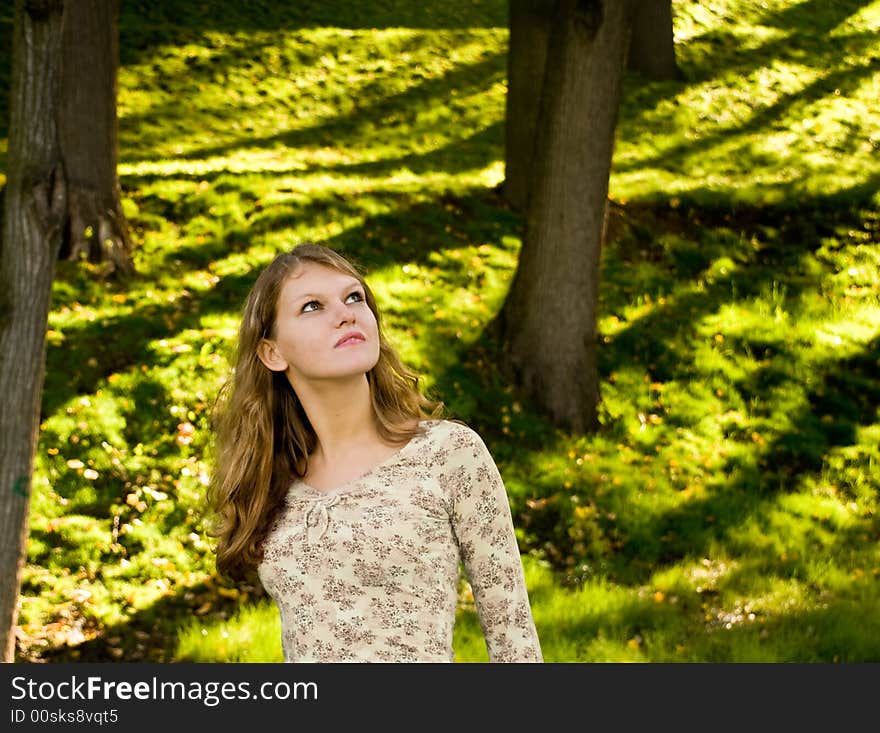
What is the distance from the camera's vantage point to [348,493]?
2703 millimetres

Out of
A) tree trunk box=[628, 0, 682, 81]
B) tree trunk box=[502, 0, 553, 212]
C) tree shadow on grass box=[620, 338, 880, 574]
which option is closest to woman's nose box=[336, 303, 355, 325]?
tree shadow on grass box=[620, 338, 880, 574]

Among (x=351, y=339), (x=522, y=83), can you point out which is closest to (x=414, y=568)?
(x=351, y=339)

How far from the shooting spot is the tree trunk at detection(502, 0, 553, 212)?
11188mm

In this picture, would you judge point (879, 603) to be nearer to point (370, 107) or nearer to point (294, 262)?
point (294, 262)

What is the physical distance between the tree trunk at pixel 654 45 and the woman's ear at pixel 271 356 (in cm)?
1579

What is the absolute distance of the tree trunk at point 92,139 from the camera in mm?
9320

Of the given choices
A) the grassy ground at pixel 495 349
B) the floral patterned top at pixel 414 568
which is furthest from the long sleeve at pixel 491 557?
the grassy ground at pixel 495 349

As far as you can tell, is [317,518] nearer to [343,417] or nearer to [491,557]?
[343,417]

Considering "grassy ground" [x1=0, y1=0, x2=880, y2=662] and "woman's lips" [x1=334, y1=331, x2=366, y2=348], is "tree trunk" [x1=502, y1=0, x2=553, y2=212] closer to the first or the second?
"grassy ground" [x1=0, y1=0, x2=880, y2=662]

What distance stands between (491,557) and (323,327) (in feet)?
2.43

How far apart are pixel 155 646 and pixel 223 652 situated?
47 centimetres

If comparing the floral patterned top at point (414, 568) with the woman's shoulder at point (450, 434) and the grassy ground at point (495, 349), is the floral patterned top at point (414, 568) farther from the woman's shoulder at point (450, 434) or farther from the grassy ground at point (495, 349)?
the grassy ground at point (495, 349)

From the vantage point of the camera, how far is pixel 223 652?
5.79m

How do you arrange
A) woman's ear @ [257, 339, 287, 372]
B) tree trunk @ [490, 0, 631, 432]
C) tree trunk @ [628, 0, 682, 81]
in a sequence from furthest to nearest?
tree trunk @ [628, 0, 682, 81] → tree trunk @ [490, 0, 631, 432] → woman's ear @ [257, 339, 287, 372]
